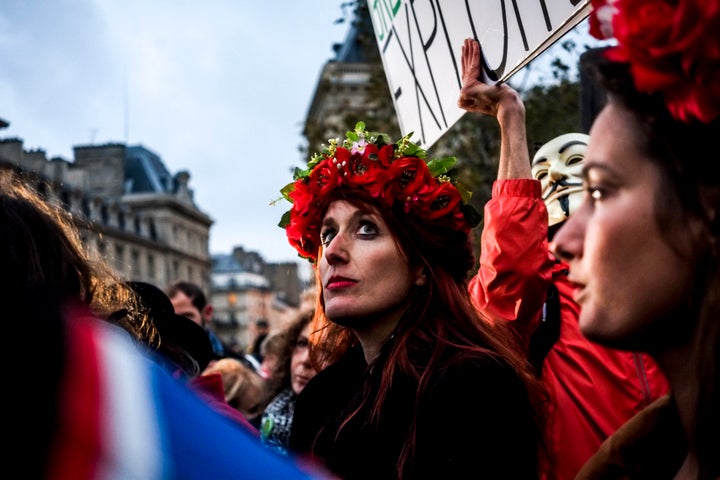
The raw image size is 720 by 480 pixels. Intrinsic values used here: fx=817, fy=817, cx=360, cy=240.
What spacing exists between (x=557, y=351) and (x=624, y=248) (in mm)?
1394

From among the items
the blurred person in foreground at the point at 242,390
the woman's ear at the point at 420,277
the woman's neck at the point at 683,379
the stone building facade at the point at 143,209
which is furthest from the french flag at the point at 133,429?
the stone building facade at the point at 143,209

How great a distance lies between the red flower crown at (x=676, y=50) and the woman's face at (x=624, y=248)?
118mm

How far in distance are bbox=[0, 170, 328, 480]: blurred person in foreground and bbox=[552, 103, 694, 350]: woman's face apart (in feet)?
2.13

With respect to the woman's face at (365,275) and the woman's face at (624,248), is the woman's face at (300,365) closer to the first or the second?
the woman's face at (365,275)

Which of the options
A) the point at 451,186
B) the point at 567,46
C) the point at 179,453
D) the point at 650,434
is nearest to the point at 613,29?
the point at 650,434

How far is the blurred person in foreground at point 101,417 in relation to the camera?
2.45 feet

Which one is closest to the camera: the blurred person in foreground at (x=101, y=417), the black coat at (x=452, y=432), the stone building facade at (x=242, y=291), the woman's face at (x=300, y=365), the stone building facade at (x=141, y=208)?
the blurred person in foreground at (x=101, y=417)

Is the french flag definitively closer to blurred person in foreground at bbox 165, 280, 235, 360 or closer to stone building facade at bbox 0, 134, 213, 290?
blurred person in foreground at bbox 165, 280, 235, 360

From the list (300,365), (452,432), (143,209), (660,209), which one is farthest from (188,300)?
(143,209)

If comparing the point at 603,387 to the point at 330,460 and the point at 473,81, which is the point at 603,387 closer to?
the point at 330,460

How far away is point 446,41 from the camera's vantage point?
279 centimetres

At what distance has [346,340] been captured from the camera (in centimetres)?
292

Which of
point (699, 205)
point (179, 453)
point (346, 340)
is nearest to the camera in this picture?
point (179, 453)

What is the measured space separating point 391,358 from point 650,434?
0.90 metres
